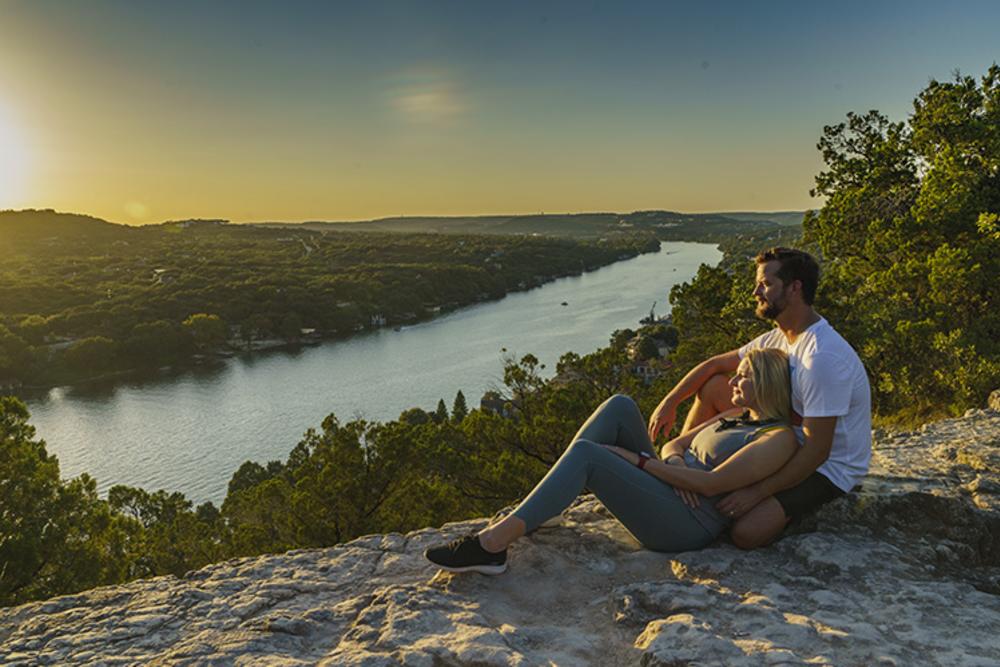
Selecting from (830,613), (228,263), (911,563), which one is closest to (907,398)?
(911,563)

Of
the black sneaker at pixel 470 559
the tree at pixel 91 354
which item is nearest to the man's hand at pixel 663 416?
the black sneaker at pixel 470 559

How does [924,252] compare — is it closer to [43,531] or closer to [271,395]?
[43,531]

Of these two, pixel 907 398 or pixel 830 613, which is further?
pixel 907 398

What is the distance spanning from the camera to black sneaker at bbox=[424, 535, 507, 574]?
2.75 meters

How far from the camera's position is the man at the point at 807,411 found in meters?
2.57

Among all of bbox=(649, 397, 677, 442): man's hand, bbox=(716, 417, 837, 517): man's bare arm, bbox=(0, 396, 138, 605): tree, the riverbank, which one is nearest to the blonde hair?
bbox=(716, 417, 837, 517): man's bare arm

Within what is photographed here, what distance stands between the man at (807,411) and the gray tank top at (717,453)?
2.6 inches

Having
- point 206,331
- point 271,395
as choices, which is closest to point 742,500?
point 271,395

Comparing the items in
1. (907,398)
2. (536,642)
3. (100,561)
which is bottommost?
(100,561)

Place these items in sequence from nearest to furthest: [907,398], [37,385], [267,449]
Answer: [907,398]
[267,449]
[37,385]

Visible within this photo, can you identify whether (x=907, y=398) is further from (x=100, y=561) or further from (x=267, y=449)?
(x=267, y=449)

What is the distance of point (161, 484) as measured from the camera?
33125 millimetres

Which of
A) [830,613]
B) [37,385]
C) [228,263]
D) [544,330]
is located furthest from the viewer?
[228,263]

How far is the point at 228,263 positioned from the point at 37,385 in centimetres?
5004
